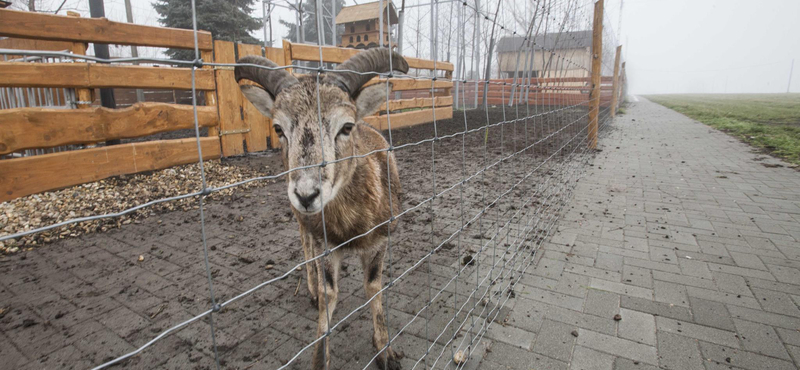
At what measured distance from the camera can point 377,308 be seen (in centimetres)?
298

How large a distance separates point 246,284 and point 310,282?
742mm

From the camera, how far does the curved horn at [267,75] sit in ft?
8.56

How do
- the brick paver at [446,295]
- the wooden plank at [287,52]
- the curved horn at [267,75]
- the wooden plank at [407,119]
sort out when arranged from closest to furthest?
the curved horn at [267,75] < the brick paver at [446,295] < the wooden plank at [287,52] < the wooden plank at [407,119]

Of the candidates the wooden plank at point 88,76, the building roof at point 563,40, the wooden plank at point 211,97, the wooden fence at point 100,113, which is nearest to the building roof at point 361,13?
the building roof at point 563,40

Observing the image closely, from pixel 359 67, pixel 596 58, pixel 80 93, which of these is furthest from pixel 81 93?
pixel 596 58

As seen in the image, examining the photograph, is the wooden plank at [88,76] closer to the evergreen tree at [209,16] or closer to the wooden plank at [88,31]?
the wooden plank at [88,31]

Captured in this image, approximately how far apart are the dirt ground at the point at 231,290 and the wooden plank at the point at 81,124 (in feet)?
5.61

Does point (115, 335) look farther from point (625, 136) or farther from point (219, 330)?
point (625, 136)

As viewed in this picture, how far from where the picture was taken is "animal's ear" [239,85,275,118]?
8.67ft

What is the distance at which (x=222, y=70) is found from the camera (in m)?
7.80

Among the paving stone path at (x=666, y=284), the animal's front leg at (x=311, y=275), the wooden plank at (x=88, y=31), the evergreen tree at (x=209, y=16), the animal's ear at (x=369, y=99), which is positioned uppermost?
the evergreen tree at (x=209, y=16)

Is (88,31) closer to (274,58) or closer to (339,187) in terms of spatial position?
(274,58)

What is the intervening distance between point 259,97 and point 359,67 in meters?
0.74

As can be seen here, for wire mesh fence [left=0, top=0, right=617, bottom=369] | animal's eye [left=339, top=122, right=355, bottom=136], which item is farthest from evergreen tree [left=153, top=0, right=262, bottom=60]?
animal's eye [left=339, top=122, right=355, bottom=136]
